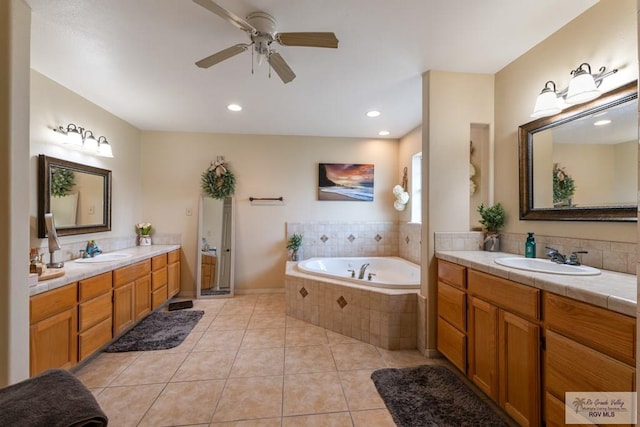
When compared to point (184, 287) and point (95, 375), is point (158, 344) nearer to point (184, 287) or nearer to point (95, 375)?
point (95, 375)

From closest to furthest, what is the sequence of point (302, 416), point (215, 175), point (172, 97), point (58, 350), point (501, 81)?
point (302, 416)
point (58, 350)
point (501, 81)
point (172, 97)
point (215, 175)

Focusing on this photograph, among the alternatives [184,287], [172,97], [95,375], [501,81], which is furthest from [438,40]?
[184,287]

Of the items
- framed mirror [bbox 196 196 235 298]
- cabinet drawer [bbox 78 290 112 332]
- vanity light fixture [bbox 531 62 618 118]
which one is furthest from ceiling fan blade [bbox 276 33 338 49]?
framed mirror [bbox 196 196 235 298]

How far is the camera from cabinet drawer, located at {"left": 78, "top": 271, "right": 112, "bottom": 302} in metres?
2.08

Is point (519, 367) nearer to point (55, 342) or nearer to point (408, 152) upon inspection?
point (55, 342)

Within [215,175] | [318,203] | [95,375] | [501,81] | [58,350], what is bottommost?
[95,375]

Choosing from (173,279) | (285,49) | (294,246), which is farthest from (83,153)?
(294,246)

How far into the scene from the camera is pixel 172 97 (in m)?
2.80

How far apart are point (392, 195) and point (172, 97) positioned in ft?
10.6

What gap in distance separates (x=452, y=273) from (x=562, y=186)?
93 centimetres

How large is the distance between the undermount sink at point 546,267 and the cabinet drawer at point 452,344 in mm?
630

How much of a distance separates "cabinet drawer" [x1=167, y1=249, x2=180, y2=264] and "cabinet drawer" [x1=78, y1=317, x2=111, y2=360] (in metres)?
1.24

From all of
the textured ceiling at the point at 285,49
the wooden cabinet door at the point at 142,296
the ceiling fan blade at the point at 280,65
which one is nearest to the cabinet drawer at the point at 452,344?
the textured ceiling at the point at 285,49

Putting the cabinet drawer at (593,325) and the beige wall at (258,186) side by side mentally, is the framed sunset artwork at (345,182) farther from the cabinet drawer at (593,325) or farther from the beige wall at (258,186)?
the cabinet drawer at (593,325)
